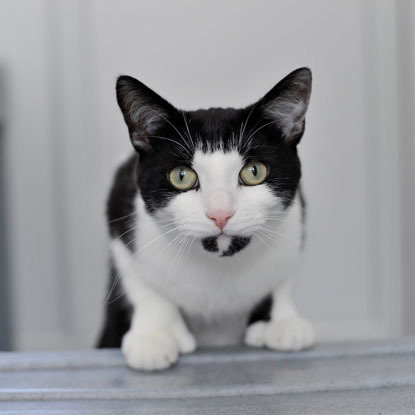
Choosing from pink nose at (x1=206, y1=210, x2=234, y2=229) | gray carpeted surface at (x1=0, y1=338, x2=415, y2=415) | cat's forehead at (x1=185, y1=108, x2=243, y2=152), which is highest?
cat's forehead at (x1=185, y1=108, x2=243, y2=152)

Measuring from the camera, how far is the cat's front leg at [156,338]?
994 mm

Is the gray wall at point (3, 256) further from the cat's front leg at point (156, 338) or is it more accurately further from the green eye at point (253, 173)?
the green eye at point (253, 173)

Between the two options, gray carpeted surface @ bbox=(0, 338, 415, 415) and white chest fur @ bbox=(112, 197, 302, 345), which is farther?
white chest fur @ bbox=(112, 197, 302, 345)

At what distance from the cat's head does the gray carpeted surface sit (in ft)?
0.80

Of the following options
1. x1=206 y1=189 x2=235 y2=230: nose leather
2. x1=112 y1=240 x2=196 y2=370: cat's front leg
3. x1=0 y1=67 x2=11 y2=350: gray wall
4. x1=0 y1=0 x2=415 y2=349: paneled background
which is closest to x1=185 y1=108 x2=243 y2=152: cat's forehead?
x1=206 y1=189 x2=235 y2=230: nose leather

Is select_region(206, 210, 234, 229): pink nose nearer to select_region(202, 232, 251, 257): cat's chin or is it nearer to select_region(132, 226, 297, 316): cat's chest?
select_region(202, 232, 251, 257): cat's chin

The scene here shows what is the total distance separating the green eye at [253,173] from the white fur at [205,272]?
0.02 m

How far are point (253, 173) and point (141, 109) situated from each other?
243 millimetres

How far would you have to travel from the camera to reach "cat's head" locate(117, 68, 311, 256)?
0.87m

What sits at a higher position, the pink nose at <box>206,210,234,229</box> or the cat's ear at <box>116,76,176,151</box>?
the cat's ear at <box>116,76,176,151</box>

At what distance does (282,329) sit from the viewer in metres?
1.11

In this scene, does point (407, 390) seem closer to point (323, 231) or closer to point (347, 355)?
point (347, 355)

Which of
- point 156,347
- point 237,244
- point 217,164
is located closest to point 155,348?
point 156,347

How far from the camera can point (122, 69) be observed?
5.81 feet
